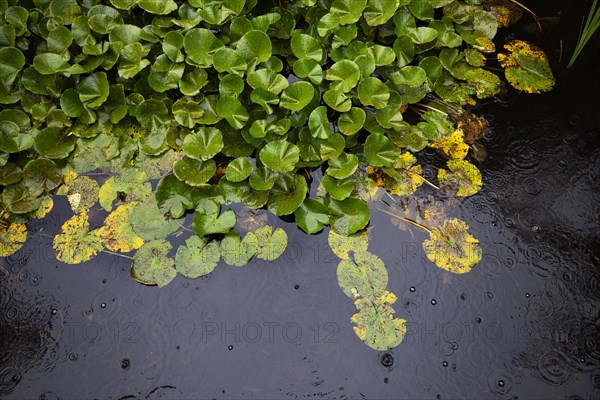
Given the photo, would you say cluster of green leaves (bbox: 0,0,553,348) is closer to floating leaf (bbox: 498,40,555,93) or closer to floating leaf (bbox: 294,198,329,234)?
floating leaf (bbox: 294,198,329,234)

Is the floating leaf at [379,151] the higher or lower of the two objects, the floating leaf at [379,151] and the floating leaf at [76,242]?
the higher

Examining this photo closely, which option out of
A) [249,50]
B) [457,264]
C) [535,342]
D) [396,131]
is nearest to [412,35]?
[396,131]

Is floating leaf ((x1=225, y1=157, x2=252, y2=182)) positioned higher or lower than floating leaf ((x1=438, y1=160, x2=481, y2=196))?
higher

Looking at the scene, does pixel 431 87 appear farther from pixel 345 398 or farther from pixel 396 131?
pixel 345 398

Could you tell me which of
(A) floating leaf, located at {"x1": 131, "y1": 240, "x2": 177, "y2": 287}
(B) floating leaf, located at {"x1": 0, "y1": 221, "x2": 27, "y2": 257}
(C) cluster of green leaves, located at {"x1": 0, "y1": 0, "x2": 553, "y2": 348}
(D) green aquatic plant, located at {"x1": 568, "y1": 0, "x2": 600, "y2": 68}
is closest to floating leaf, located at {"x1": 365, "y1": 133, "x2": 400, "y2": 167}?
(C) cluster of green leaves, located at {"x1": 0, "y1": 0, "x2": 553, "y2": 348}

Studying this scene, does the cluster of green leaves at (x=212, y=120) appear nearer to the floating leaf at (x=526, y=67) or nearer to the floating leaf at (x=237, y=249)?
the floating leaf at (x=237, y=249)

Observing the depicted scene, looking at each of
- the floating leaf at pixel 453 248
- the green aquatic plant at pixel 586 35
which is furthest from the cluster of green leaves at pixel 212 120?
the green aquatic plant at pixel 586 35

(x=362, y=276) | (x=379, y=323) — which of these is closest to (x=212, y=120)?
(x=362, y=276)
